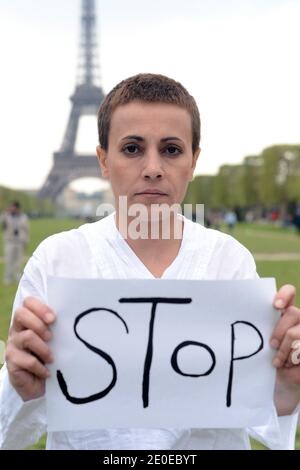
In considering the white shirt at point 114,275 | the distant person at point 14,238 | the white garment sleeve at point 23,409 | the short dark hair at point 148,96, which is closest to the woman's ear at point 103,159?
the short dark hair at point 148,96

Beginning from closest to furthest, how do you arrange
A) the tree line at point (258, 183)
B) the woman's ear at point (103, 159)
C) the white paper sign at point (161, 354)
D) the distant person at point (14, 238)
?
the white paper sign at point (161, 354), the woman's ear at point (103, 159), the distant person at point (14, 238), the tree line at point (258, 183)

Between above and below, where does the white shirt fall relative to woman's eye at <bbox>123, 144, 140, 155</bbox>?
below

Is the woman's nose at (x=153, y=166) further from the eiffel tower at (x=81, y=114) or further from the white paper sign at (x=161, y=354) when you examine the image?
the eiffel tower at (x=81, y=114)

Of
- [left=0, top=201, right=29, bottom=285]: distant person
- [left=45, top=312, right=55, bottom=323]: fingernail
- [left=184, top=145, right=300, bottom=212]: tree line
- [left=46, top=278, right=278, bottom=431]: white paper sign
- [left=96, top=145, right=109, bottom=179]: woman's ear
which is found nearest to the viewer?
[left=45, top=312, right=55, bottom=323]: fingernail

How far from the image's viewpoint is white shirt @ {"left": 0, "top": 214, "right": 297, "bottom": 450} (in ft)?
6.18

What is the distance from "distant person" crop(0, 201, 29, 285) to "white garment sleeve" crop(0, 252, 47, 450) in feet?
39.5

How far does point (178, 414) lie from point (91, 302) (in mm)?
392

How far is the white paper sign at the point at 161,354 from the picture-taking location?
6.12ft

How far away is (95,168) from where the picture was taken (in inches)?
2613

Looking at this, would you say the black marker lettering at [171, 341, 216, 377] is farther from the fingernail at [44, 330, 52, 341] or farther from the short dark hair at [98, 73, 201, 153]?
the short dark hair at [98, 73, 201, 153]

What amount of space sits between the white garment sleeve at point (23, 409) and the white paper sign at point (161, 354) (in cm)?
6

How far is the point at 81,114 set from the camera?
6919 cm

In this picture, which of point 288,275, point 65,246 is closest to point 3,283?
point 288,275

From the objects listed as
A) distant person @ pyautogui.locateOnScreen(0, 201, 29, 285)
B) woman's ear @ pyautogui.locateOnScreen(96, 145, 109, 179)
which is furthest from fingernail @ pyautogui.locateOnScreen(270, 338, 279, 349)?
distant person @ pyautogui.locateOnScreen(0, 201, 29, 285)
